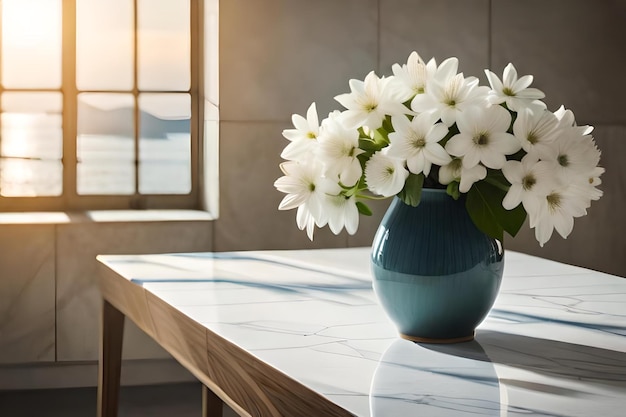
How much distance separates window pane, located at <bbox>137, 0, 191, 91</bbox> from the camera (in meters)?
3.49

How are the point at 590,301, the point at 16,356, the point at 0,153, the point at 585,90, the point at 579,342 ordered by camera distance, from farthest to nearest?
the point at 585,90
the point at 0,153
the point at 16,356
the point at 590,301
the point at 579,342

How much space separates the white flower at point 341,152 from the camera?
1294 millimetres

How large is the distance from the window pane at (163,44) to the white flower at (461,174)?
2414 millimetres

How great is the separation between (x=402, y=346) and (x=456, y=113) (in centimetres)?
36

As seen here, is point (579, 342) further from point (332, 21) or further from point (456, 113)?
point (332, 21)

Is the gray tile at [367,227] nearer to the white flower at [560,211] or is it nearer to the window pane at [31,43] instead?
the window pane at [31,43]

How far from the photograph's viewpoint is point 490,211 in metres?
1.27

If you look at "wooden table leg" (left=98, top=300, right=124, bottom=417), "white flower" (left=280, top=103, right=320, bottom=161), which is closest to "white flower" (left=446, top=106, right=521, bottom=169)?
"white flower" (left=280, top=103, right=320, bottom=161)

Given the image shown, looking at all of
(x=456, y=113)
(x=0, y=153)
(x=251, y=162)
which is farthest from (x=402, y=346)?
(x=0, y=153)

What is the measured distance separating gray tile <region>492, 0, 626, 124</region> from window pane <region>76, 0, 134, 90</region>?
1.49m

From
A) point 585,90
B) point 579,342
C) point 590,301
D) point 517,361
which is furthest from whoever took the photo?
point 585,90

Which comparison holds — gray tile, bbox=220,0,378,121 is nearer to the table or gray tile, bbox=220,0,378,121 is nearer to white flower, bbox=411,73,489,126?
the table

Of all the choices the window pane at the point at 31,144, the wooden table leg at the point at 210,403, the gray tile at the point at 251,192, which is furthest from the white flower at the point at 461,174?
the window pane at the point at 31,144

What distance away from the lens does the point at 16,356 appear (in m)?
3.14
